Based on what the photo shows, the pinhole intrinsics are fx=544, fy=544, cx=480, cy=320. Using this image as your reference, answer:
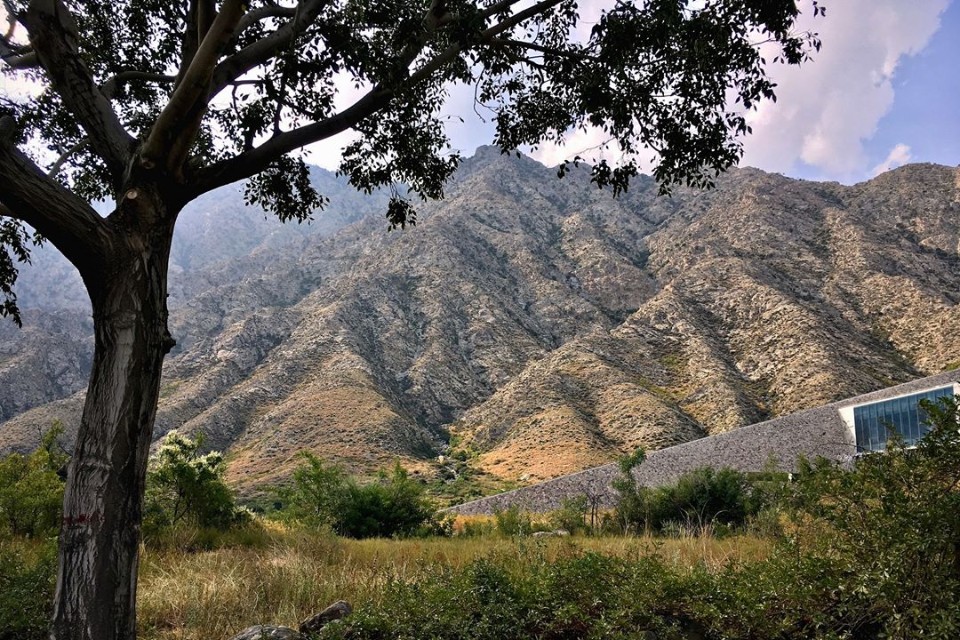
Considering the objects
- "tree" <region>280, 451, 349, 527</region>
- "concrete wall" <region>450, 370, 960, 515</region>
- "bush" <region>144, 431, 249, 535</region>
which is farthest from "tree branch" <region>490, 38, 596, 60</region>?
"concrete wall" <region>450, 370, 960, 515</region>

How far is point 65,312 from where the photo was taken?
109m

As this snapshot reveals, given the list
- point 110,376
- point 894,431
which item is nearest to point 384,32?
point 110,376

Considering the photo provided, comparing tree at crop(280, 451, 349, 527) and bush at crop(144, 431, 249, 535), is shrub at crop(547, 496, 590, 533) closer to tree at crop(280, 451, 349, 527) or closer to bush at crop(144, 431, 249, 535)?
Result: tree at crop(280, 451, 349, 527)

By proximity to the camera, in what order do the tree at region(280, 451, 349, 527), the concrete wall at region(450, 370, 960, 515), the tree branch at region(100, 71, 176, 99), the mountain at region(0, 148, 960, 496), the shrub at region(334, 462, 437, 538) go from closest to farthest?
the tree branch at region(100, 71, 176, 99) < the tree at region(280, 451, 349, 527) < the shrub at region(334, 462, 437, 538) < the concrete wall at region(450, 370, 960, 515) < the mountain at region(0, 148, 960, 496)

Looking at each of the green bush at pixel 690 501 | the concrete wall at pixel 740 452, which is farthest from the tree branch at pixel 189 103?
the concrete wall at pixel 740 452

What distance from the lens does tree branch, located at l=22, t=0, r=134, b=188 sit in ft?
13.8

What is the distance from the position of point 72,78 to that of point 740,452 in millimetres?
48561

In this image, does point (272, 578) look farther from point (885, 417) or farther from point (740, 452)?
point (885, 417)

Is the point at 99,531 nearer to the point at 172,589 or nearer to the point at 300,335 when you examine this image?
the point at 172,589

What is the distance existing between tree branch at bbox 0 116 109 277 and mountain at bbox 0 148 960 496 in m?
48.3

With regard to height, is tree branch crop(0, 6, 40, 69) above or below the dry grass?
above

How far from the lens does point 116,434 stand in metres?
3.84

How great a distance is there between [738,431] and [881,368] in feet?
77.5

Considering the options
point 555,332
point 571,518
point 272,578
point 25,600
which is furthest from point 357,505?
point 555,332
